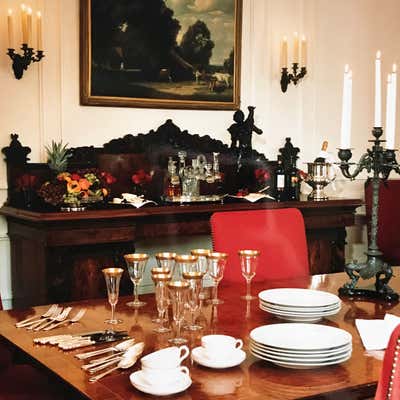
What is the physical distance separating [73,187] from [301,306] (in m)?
2.03

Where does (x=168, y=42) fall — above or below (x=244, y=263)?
above

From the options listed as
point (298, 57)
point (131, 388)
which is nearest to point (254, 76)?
point (298, 57)

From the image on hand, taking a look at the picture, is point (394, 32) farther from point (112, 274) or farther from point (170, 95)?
point (112, 274)

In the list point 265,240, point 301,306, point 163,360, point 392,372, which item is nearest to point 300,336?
point 301,306

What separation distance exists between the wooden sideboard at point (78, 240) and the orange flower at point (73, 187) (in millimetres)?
169

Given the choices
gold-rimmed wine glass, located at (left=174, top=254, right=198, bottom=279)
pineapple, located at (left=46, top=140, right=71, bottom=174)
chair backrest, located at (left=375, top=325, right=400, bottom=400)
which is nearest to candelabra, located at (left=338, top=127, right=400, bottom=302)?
gold-rimmed wine glass, located at (left=174, top=254, right=198, bottom=279)

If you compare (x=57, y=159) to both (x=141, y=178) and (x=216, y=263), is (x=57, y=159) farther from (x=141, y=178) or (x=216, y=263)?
(x=216, y=263)

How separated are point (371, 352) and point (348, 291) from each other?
0.63 m

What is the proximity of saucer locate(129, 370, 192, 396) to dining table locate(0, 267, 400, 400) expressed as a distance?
0.05 ft

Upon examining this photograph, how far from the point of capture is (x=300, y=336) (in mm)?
1763

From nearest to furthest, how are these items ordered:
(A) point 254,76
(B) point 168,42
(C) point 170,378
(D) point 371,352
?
(C) point 170,378
(D) point 371,352
(B) point 168,42
(A) point 254,76

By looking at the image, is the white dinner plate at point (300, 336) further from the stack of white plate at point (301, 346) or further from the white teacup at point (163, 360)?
the white teacup at point (163, 360)

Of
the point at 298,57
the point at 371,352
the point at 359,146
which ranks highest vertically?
the point at 298,57

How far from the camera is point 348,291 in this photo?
92.8 inches
